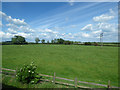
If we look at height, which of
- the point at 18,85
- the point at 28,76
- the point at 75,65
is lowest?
the point at 75,65

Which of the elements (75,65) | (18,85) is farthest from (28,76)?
(75,65)

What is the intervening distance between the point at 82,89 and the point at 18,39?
13910cm

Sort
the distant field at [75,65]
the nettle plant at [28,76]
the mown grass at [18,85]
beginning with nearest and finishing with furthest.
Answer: the mown grass at [18,85] → the nettle plant at [28,76] → the distant field at [75,65]

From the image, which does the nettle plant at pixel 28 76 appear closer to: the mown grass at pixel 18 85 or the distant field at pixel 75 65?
the mown grass at pixel 18 85

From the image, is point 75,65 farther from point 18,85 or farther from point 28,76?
point 18,85

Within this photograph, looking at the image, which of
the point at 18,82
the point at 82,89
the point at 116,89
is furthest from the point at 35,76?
the point at 116,89

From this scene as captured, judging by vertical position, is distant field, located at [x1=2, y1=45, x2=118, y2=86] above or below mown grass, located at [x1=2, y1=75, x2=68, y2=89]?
below

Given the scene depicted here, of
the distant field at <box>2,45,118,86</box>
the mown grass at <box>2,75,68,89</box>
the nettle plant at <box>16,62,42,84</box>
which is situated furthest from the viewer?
the distant field at <box>2,45,118,86</box>

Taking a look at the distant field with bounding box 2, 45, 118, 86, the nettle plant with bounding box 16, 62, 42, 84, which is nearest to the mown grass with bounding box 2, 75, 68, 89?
the nettle plant with bounding box 16, 62, 42, 84

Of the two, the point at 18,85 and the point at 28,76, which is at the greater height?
the point at 28,76

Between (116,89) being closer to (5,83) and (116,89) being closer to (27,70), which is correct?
(27,70)

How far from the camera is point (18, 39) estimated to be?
417 ft

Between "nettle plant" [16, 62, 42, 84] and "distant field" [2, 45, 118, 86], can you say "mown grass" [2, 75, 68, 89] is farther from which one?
"distant field" [2, 45, 118, 86]

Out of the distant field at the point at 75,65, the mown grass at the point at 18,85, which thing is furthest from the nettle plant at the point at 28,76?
the distant field at the point at 75,65
